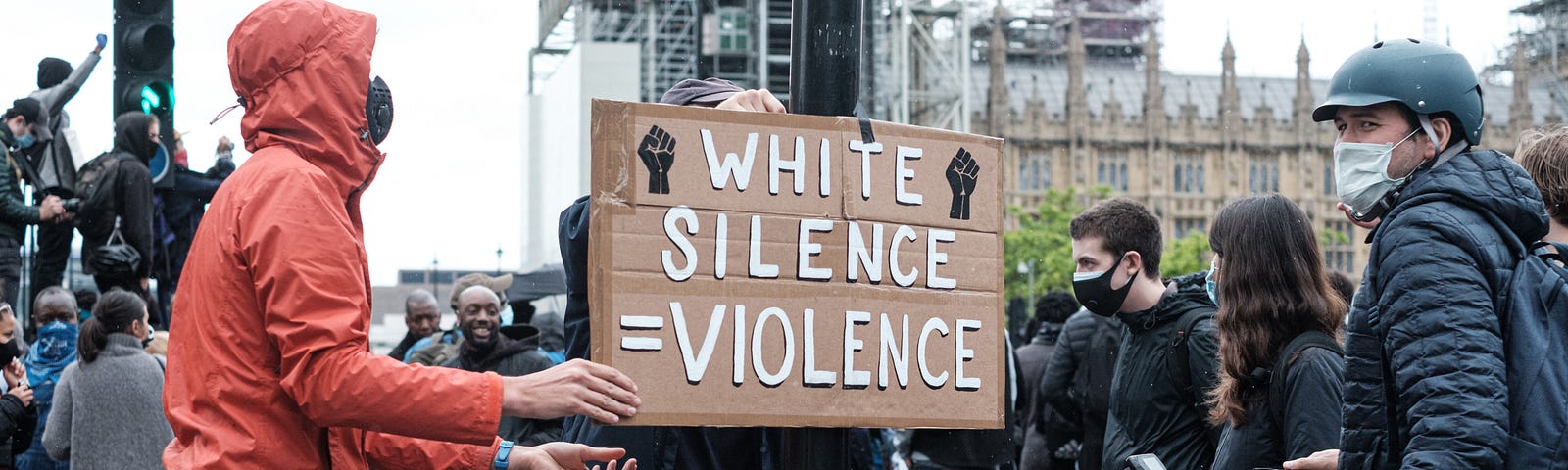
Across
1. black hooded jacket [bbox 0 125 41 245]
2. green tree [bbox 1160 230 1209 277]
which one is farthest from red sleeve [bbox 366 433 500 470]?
green tree [bbox 1160 230 1209 277]

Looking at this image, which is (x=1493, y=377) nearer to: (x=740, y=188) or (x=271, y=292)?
(x=740, y=188)

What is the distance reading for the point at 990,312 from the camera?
10.7 feet

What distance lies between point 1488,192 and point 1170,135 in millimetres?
76077

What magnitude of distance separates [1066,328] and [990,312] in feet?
13.2

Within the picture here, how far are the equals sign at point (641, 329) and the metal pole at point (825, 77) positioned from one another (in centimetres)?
38

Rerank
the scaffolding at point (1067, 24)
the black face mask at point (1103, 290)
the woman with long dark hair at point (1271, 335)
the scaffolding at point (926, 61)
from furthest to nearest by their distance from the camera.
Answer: the scaffolding at point (1067, 24), the scaffolding at point (926, 61), the black face mask at point (1103, 290), the woman with long dark hair at point (1271, 335)

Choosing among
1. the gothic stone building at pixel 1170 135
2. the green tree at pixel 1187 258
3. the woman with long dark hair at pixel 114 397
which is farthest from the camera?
the gothic stone building at pixel 1170 135

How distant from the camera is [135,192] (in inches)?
309

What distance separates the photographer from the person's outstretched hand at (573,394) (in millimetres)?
2779

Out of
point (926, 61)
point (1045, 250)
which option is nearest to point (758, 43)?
point (926, 61)

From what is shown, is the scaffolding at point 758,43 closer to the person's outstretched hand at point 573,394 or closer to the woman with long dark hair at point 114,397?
the woman with long dark hair at point 114,397

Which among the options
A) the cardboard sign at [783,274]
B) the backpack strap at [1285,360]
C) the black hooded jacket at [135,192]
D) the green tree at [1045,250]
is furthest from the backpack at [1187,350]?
the green tree at [1045,250]

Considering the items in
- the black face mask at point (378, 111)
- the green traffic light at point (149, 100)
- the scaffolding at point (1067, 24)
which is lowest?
the black face mask at point (378, 111)

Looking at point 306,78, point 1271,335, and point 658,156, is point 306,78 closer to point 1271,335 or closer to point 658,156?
point 658,156
